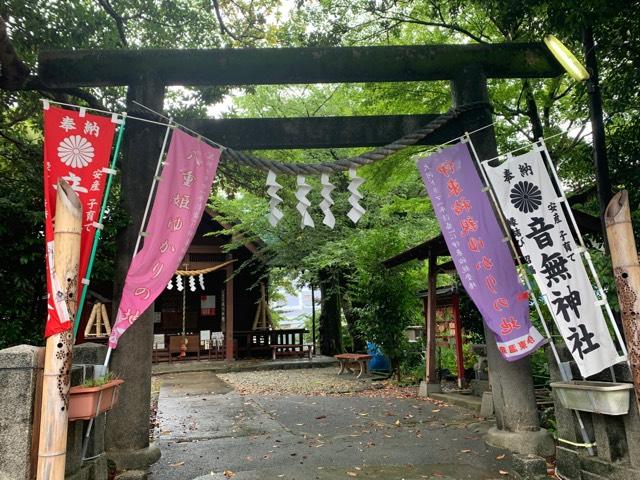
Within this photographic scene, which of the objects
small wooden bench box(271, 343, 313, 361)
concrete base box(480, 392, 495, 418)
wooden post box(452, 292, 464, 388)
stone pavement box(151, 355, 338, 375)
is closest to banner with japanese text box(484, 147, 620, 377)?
concrete base box(480, 392, 495, 418)

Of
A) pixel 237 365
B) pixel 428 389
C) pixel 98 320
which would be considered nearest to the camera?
pixel 428 389

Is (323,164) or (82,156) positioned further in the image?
(323,164)

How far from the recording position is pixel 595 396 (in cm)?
430

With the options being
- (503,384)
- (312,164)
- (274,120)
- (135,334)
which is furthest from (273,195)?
(503,384)

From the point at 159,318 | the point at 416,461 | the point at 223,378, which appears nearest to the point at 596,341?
the point at 416,461

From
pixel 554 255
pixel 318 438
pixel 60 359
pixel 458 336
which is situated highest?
pixel 554 255

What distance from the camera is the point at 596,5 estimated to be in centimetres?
574

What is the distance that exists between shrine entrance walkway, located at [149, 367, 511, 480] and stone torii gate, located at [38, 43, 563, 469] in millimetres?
623

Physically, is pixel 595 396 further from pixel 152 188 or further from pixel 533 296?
pixel 152 188

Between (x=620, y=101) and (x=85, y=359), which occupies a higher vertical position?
(x=620, y=101)

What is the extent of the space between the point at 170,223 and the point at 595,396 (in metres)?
4.87

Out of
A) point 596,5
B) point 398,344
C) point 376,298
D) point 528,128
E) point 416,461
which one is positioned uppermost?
point 528,128

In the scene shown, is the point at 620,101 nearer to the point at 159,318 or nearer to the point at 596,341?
the point at 596,341

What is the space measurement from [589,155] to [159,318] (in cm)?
1710
